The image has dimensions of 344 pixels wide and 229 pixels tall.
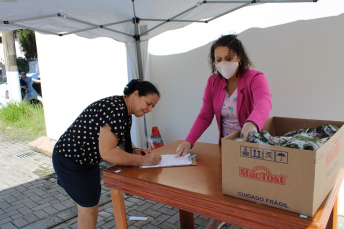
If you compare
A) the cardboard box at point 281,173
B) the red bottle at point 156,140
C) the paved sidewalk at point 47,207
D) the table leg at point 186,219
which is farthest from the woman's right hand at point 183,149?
the red bottle at point 156,140

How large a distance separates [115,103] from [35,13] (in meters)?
1.78

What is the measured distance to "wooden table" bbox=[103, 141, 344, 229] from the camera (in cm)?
110

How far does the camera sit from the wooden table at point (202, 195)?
110cm

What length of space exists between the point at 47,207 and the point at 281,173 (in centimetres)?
325

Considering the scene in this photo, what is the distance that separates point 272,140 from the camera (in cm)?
114

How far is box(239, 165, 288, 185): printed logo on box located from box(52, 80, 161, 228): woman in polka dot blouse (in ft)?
2.53

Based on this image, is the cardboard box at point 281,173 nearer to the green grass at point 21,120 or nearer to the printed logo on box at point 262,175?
the printed logo on box at point 262,175

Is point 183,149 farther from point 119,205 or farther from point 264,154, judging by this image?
point 264,154

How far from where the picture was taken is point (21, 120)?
810cm

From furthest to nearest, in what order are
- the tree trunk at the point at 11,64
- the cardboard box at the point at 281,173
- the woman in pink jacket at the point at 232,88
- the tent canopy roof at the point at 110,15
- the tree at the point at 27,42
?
the tree at the point at 27,42
the tree trunk at the point at 11,64
the tent canopy roof at the point at 110,15
the woman in pink jacket at the point at 232,88
the cardboard box at the point at 281,173

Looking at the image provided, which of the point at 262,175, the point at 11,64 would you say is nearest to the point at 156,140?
the point at 262,175

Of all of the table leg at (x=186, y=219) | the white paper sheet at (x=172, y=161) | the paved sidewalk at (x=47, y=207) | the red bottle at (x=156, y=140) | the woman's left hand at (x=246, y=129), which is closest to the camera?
the woman's left hand at (x=246, y=129)

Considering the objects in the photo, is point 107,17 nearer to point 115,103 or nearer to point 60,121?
point 115,103

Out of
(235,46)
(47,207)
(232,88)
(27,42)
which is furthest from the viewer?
(27,42)
